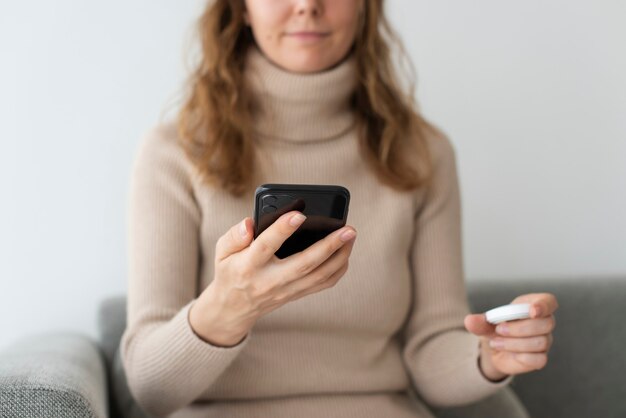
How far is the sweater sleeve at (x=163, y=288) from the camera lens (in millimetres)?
1195

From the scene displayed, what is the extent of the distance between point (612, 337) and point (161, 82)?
994mm

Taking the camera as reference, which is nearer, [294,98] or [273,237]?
[273,237]

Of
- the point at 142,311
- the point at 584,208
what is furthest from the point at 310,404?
the point at 584,208

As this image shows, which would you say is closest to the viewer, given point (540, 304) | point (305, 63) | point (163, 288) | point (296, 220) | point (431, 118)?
point (296, 220)

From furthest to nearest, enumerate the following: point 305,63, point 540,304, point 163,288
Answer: point 305,63, point 163,288, point 540,304

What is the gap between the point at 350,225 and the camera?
1.42 m

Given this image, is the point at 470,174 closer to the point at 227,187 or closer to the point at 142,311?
the point at 227,187

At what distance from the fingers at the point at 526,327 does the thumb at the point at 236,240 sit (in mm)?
385

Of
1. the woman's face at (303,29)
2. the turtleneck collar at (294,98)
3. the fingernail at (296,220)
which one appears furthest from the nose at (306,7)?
the fingernail at (296,220)

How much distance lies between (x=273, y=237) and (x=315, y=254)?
2.5 inches

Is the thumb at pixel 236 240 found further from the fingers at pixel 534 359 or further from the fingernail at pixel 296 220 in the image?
the fingers at pixel 534 359

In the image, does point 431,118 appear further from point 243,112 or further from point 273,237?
point 273,237

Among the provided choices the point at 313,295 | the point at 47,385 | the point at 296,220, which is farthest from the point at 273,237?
the point at 313,295

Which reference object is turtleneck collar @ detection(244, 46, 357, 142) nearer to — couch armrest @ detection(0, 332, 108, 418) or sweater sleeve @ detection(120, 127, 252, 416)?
sweater sleeve @ detection(120, 127, 252, 416)
